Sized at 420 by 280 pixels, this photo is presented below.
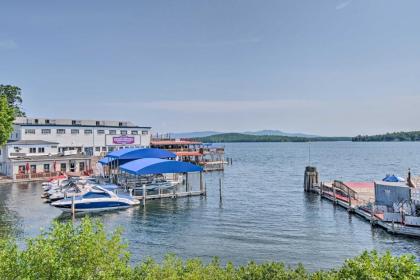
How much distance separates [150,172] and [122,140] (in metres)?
31.7

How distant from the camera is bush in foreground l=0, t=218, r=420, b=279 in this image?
663cm

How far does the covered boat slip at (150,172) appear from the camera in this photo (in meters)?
38.6

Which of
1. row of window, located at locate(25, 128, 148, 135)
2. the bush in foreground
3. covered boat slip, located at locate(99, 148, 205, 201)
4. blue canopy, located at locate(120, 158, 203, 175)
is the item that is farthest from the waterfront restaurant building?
the bush in foreground

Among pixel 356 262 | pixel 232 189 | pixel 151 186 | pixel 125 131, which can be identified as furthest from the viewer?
pixel 125 131

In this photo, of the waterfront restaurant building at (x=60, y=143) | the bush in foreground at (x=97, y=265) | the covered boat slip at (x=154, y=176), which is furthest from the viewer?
A: the waterfront restaurant building at (x=60, y=143)

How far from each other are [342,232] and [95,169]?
4373 centimetres

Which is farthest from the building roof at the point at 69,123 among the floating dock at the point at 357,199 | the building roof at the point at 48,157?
the floating dock at the point at 357,199

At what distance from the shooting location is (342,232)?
86.4 ft

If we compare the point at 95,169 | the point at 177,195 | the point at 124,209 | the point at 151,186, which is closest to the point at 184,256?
the point at 124,209

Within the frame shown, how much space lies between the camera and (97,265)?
7695 millimetres

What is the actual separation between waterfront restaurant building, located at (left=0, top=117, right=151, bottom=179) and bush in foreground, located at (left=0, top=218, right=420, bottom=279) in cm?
4875

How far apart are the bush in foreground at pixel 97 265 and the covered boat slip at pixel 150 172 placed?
28843mm

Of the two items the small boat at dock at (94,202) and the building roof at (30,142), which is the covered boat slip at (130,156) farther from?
the building roof at (30,142)

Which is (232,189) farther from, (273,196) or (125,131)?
(125,131)
